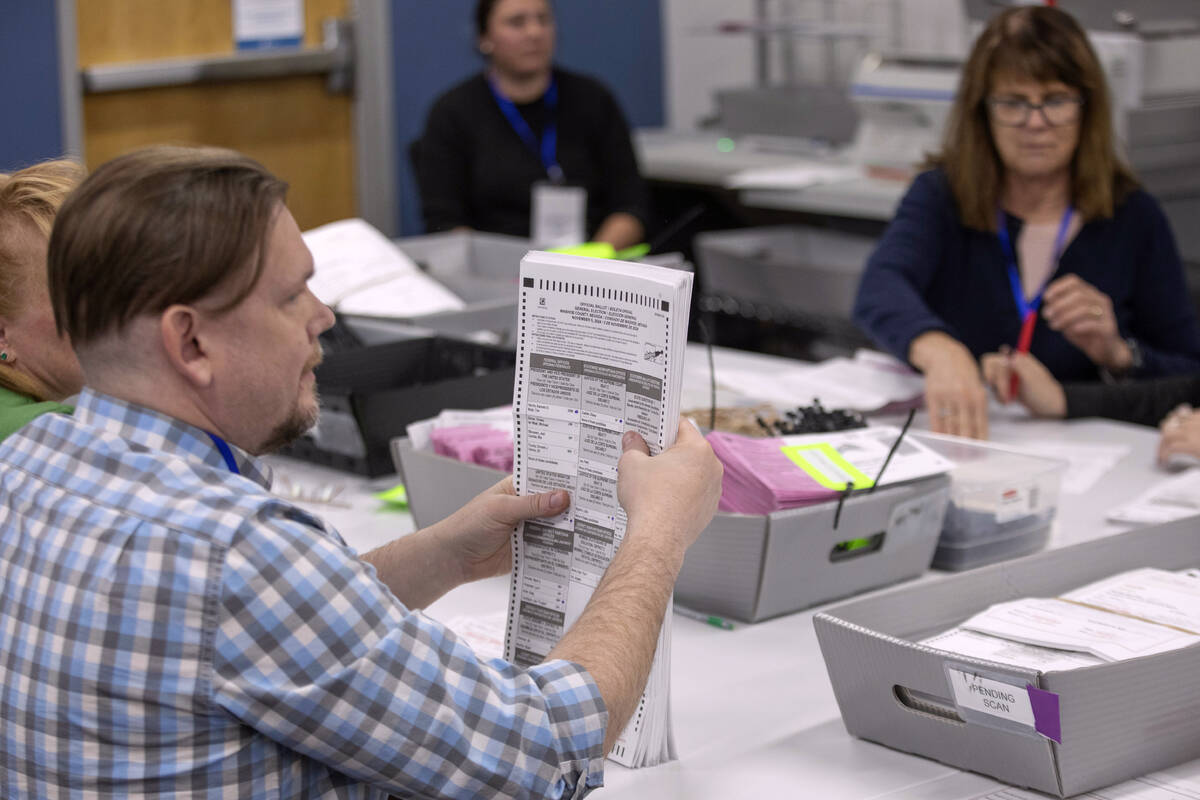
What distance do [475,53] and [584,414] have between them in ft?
14.2

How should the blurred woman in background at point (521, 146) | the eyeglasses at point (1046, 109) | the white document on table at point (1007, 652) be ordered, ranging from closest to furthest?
the white document on table at point (1007, 652), the eyeglasses at point (1046, 109), the blurred woman in background at point (521, 146)

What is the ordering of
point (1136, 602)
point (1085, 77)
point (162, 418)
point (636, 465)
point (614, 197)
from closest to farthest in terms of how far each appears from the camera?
point (162, 418)
point (636, 465)
point (1136, 602)
point (1085, 77)
point (614, 197)

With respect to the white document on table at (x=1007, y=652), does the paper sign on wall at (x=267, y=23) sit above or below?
above

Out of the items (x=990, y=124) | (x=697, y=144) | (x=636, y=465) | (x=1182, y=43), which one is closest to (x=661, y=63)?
(x=697, y=144)

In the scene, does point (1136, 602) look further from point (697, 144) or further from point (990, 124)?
point (697, 144)

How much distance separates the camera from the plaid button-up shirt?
0.89m

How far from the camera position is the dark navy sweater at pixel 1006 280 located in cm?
258

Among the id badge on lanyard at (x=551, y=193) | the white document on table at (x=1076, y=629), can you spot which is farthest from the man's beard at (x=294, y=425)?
the id badge on lanyard at (x=551, y=193)

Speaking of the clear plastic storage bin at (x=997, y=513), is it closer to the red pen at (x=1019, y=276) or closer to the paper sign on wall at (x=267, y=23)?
the red pen at (x=1019, y=276)

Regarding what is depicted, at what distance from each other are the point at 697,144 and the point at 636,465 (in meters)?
4.02

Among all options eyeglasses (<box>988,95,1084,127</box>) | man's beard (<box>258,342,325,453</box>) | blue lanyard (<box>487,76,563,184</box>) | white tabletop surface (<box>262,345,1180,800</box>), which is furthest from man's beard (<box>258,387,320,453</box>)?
blue lanyard (<box>487,76,563,184</box>)

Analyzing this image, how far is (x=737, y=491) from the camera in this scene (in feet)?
5.01

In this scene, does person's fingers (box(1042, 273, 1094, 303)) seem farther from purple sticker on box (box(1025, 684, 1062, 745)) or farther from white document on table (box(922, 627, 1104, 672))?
purple sticker on box (box(1025, 684, 1062, 745))

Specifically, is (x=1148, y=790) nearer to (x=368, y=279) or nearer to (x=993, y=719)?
(x=993, y=719)
